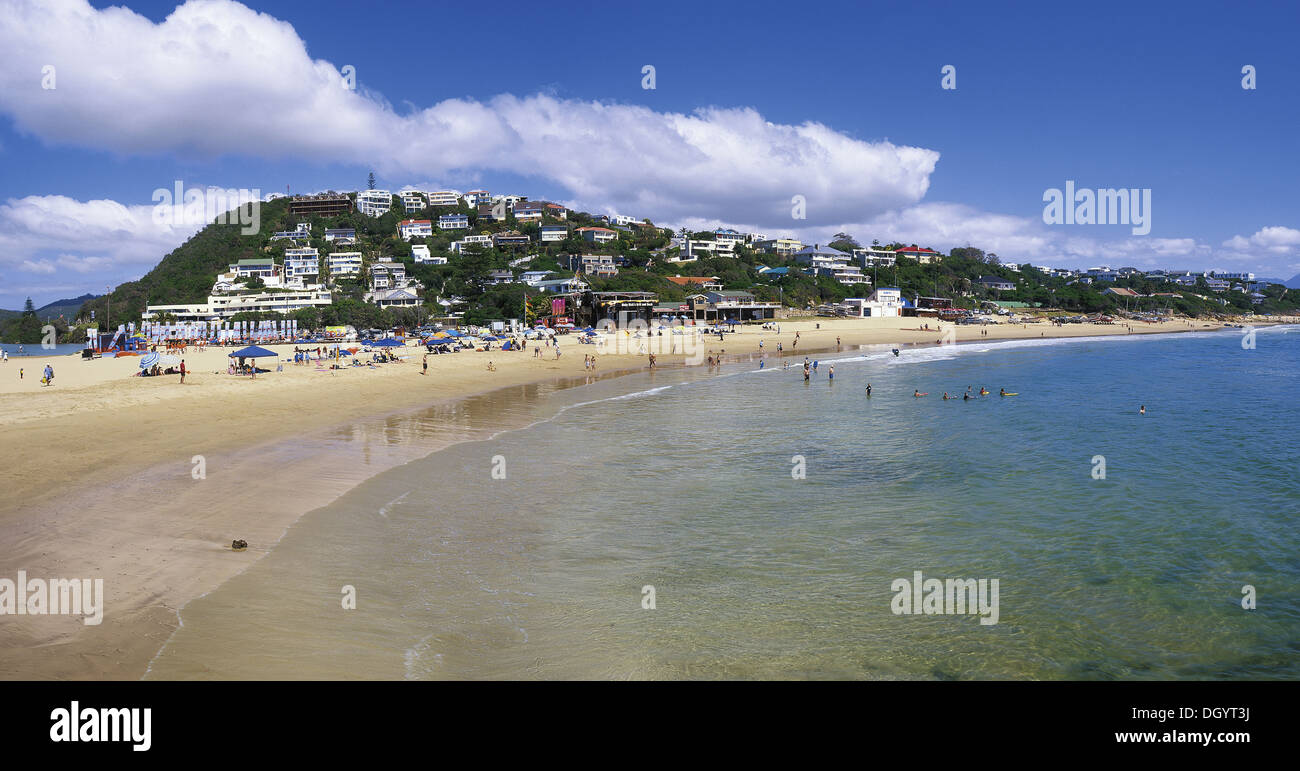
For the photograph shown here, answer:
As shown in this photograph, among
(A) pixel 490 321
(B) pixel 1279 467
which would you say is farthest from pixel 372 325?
(B) pixel 1279 467

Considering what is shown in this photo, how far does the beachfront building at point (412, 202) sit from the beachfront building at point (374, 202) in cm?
346

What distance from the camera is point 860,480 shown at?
701 inches

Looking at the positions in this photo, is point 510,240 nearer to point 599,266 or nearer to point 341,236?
point 599,266

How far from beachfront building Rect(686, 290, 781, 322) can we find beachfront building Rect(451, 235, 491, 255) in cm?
6229

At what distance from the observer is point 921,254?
170250 millimetres

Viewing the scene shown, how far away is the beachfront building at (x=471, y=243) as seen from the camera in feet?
468

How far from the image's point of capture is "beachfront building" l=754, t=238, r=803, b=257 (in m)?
164

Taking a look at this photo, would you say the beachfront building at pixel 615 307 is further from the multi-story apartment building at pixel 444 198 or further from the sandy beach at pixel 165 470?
the multi-story apartment building at pixel 444 198

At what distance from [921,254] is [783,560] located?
175 metres

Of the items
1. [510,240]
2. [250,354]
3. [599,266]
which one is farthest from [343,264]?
[250,354]
